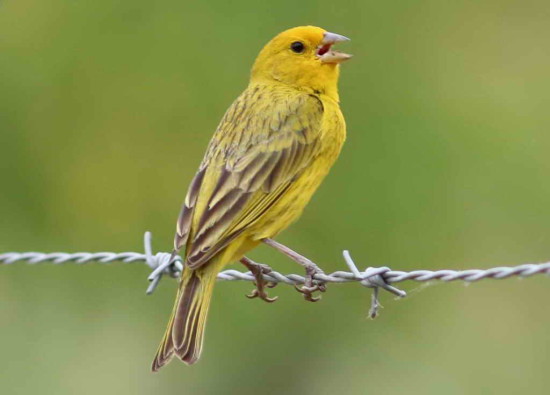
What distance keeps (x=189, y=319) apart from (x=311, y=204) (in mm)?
3749

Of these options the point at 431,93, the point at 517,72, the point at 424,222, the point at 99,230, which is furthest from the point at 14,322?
the point at 517,72

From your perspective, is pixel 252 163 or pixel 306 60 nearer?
pixel 252 163

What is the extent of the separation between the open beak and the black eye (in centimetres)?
9

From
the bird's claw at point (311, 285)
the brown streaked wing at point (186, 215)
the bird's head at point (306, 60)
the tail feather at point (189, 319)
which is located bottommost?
the tail feather at point (189, 319)

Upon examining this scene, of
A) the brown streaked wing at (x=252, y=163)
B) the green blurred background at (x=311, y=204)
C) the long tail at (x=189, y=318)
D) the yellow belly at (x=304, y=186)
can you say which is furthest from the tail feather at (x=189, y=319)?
the green blurred background at (x=311, y=204)

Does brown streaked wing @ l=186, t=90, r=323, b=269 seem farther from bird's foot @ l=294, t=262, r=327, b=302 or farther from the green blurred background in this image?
the green blurred background

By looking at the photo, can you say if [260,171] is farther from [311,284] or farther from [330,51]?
[330,51]

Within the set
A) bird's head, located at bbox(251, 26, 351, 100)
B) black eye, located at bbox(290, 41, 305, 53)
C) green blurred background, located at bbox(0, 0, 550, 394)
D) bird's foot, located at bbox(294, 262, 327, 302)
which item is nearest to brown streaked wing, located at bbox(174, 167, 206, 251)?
bird's foot, located at bbox(294, 262, 327, 302)

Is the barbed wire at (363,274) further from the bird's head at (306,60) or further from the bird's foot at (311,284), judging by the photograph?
the bird's head at (306,60)

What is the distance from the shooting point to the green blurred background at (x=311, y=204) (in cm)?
828

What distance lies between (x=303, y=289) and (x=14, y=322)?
3.69m

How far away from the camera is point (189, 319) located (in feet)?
17.0

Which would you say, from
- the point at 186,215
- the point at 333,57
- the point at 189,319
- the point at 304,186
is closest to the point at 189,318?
the point at 189,319

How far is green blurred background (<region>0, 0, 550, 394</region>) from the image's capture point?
27.2ft
